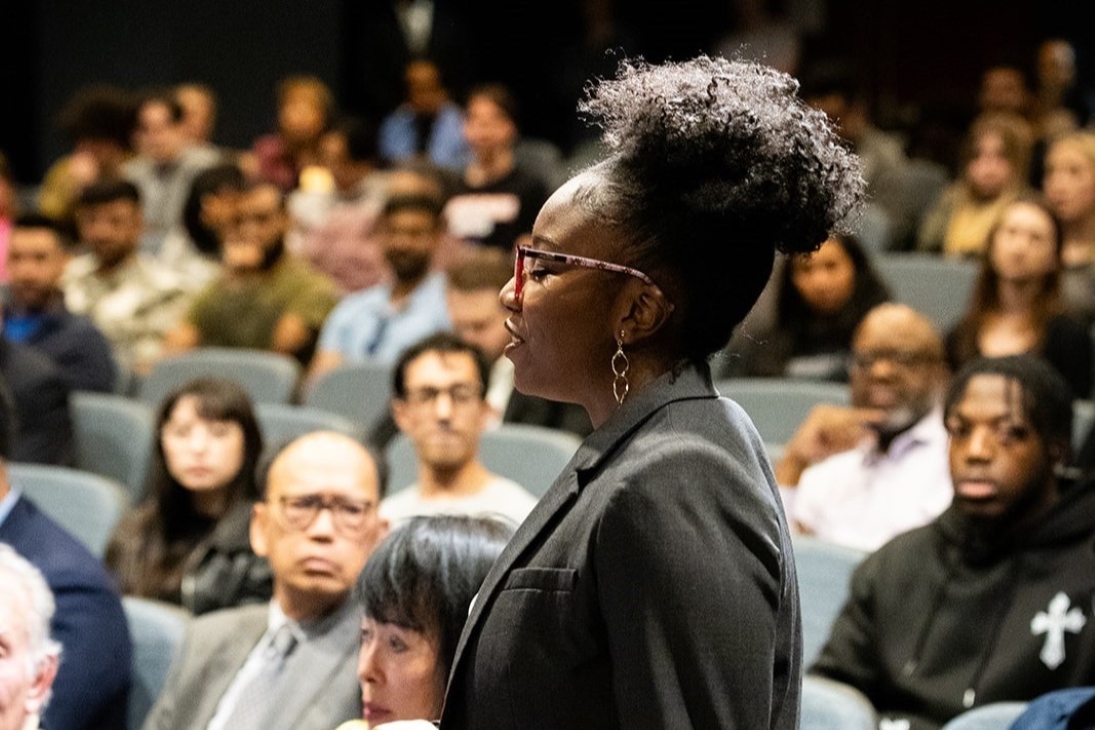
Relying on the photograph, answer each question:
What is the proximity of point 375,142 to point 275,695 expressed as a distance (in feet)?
16.2

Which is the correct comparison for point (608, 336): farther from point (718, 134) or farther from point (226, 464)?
point (226, 464)

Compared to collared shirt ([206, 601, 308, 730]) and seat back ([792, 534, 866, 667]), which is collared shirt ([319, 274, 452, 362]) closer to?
seat back ([792, 534, 866, 667])

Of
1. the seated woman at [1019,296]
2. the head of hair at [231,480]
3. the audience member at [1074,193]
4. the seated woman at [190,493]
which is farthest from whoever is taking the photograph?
the audience member at [1074,193]

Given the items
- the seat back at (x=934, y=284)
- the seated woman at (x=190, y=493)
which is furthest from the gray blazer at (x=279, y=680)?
the seat back at (x=934, y=284)

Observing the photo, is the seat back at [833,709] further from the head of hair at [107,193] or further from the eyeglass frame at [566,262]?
the head of hair at [107,193]

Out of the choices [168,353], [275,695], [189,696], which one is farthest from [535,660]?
[168,353]

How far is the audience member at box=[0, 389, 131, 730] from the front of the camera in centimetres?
249

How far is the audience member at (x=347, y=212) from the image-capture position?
600 cm

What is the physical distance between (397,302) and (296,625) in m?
2.75

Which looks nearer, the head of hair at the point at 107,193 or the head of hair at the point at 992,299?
the head of hair at the point at 992,299

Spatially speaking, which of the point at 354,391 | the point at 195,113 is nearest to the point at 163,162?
the point at 195,113

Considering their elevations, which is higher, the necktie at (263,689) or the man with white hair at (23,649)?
the man with white hair at (23,649)

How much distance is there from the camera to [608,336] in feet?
4.21

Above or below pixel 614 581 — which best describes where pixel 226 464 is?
below
